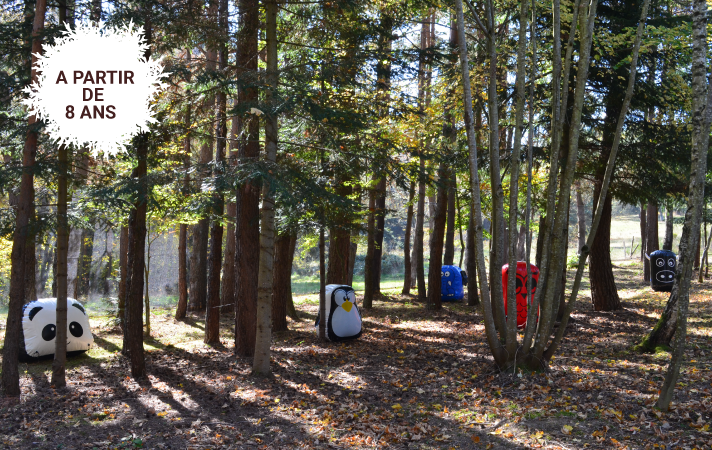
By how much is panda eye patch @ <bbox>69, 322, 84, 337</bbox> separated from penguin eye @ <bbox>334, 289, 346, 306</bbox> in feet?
16.9

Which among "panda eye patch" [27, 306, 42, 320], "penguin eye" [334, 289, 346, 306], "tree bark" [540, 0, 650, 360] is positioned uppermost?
"tree bark" [540, 0, 650, 360]

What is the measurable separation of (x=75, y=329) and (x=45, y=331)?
51 cm

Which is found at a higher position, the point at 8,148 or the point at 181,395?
the point at 8,148

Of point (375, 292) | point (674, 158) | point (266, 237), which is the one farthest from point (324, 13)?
point (375, 292)

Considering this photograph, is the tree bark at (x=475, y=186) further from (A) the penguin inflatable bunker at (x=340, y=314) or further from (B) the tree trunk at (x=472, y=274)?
(B) the tree trunk at (x=472, y=274)

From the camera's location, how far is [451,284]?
54.2 feet

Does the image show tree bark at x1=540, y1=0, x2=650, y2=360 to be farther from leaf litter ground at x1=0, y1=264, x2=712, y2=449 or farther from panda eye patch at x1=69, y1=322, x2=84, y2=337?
panda eye patch at x1=69, y1=322, x2=84, y2=337

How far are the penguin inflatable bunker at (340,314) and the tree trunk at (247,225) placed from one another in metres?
1.81

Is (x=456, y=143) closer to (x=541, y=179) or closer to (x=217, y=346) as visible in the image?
(x=541, y=179)

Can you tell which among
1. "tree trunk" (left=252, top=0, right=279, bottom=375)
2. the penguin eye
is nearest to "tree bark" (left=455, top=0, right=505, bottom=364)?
"tree trunk" (left=252, top=0, right=279, bottom=375)

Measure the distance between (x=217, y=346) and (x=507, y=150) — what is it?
7666mm

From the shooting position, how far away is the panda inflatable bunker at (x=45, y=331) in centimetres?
939

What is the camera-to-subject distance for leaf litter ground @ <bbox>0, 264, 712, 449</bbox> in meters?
5.13

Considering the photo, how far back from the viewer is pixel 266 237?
7922mm
